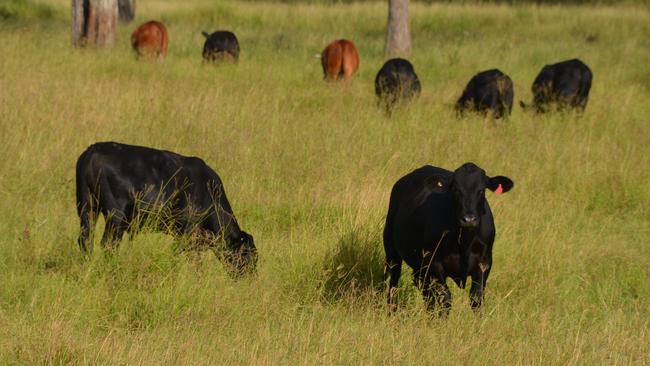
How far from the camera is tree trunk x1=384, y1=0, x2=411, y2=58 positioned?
803 inches

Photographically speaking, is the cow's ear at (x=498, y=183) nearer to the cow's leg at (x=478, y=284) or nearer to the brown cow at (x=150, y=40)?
the cow's leg at (x=478, y=284)

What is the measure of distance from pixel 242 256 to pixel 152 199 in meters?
0.73

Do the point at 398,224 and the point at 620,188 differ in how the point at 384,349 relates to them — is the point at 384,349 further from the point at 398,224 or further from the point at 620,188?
the point at 620,188

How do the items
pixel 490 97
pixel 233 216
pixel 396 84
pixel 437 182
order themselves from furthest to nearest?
pixel 396 84 < pixel 490 97 < pixel 233 216 < pixel 437 182

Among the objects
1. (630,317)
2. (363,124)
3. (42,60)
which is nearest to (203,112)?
(363,124)

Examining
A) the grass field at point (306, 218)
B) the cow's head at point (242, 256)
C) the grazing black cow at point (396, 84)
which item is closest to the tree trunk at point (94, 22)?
the grass field at point (306, 218)

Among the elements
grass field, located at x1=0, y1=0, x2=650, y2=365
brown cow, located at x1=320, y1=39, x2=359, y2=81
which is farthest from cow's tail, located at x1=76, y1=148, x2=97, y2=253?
brown cow, located at x1=320, y1=39, x2=359, y2=81

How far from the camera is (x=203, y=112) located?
11.8 m

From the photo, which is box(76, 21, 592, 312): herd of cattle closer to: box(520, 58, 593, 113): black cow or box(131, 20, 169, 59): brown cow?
box(520, 58, 593, 113): black cow

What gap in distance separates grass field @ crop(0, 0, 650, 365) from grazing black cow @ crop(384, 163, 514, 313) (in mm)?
242

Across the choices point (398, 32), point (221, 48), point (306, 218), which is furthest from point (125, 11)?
point (306, 218)

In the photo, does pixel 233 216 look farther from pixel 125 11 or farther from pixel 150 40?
pixel 125 11

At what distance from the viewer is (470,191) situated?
620 cm

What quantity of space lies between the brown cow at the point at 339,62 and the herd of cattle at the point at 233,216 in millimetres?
8650
